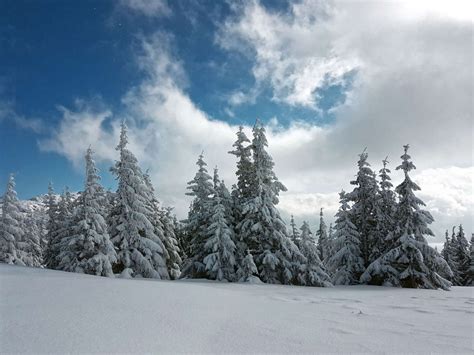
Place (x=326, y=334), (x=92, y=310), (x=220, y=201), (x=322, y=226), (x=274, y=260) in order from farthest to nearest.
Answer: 1. (x=322, y=226)
2. (x=220, y=201)
3. (x=274, y=260)
4. (x=92, y=310)
5. (x=326, y=334)

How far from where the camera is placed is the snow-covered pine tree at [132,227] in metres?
25.5

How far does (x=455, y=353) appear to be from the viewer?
4.55 m

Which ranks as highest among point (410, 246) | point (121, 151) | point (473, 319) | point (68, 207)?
point (121, 151)

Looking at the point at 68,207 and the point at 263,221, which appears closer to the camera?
the point at 263,221

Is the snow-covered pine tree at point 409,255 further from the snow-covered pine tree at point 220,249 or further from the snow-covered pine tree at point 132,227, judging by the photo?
the snow-covered pine tree at point 132,227

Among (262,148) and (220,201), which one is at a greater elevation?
(262,148)

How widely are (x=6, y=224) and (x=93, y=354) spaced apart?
38.9 meters

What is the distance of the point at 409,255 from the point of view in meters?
25.0

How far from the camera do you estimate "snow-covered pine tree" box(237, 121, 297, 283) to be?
2467 centimetres

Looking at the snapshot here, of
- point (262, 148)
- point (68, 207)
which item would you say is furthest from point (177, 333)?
point (68, 207)

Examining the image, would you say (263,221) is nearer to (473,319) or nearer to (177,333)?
(473,319)

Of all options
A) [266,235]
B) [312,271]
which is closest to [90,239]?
[266,235]

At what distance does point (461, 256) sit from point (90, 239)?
56.5 m

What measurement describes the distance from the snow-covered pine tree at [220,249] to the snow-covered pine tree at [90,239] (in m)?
7.44
